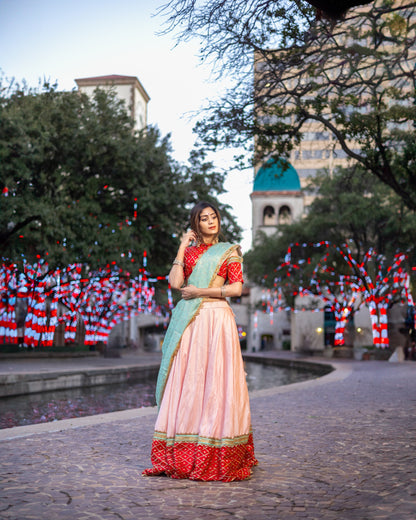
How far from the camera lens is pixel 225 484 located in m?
4.15

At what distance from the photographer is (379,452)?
209 inches

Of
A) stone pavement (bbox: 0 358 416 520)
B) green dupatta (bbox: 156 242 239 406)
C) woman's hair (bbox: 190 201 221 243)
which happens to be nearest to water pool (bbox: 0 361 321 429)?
stone pavement (bbox: 0 358 416 520)

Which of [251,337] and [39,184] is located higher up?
[39,184]

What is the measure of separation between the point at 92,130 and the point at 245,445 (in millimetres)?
16549

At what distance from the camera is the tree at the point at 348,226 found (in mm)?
28922

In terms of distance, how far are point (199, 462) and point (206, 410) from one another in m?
0.36

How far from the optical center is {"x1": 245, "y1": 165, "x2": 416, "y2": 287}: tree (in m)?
28.9

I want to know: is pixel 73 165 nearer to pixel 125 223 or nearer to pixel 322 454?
pixel 125 223

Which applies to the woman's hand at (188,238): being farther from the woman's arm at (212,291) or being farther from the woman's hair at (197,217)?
the woman's arm at (212,291)

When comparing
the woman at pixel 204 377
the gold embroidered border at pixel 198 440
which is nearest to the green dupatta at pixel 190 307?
the woman at pixel 204 377

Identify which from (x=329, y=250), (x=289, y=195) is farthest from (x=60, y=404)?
(x=289, y=195)

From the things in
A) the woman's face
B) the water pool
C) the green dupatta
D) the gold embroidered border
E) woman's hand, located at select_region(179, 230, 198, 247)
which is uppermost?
the woman's face

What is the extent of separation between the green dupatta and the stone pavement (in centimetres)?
77

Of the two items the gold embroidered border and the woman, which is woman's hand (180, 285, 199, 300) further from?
the gold embroidered border
